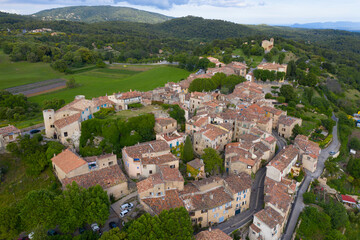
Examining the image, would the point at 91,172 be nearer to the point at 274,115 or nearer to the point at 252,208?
the point at 252,208

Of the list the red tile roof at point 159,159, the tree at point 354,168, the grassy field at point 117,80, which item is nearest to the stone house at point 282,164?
the tree at point 354,168

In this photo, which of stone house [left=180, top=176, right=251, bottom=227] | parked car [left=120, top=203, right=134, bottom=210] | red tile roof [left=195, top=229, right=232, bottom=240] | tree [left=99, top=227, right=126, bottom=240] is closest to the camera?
tree [left=99, top=227, right=126, bottom=240]

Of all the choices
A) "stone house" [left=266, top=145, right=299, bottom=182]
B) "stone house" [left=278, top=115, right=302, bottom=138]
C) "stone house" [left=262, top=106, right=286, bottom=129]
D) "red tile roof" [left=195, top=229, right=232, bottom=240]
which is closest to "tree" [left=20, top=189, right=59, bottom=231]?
"red tile roof" [left=195, top=229, right=232, bottom=240]

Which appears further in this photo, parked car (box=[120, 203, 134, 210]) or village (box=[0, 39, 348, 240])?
parked car (box=[120, 203, 134, 210])

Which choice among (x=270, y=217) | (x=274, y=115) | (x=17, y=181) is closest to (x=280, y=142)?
(x=274, y=115)

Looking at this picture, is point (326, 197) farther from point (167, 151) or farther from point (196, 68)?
point (196, 68)

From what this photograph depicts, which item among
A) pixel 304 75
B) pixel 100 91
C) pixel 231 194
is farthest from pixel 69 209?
pixel 304 75

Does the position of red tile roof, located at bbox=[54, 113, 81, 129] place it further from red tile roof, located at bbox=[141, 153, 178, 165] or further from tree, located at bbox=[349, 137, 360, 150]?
tree, located at bbox=[349, 137, 360, 150]
